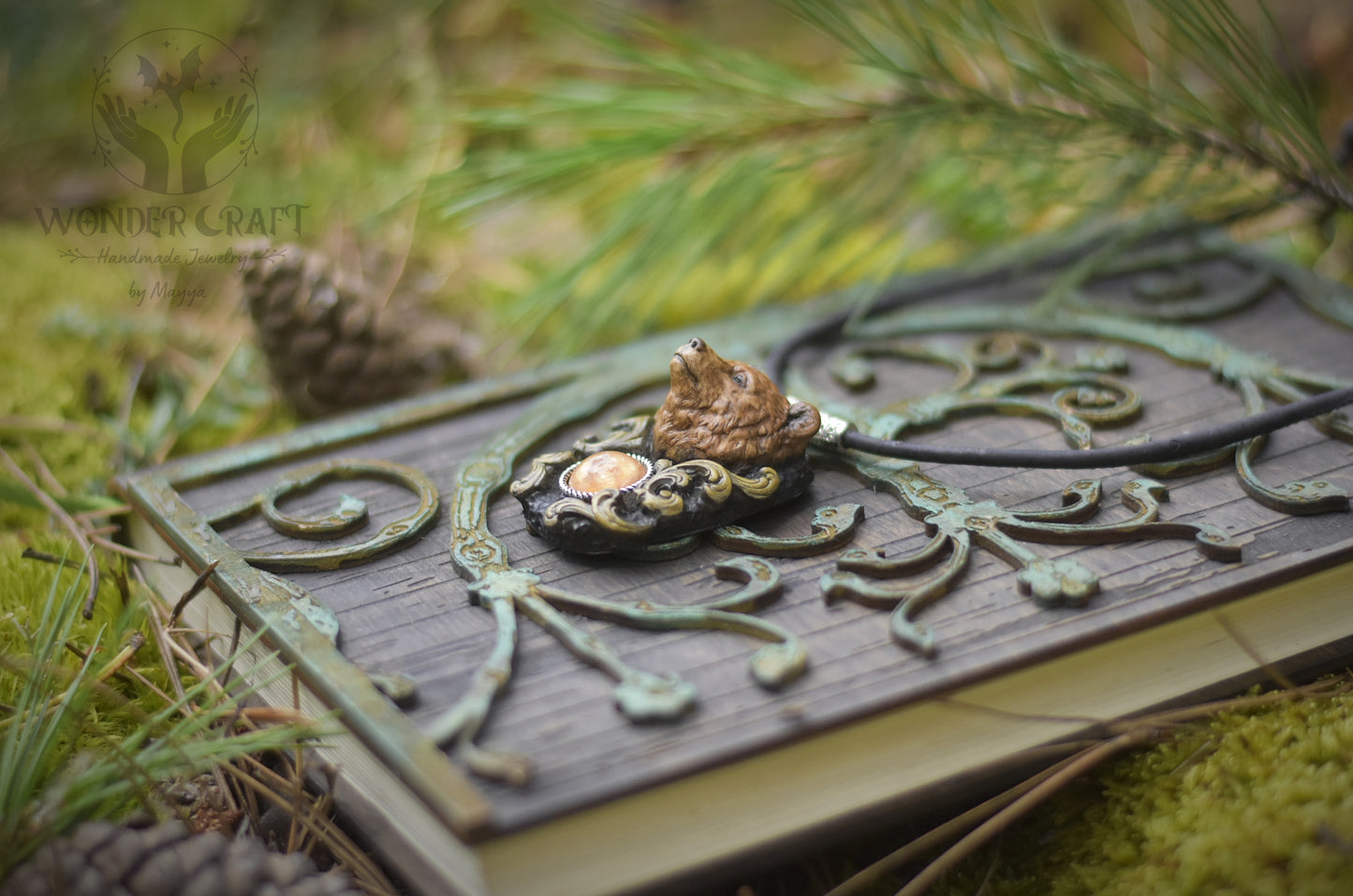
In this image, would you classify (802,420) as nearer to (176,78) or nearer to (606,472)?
(606,472)

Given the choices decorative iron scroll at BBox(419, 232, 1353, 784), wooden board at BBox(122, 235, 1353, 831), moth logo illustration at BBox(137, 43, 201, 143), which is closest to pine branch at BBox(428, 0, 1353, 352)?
decorative iron scroll at BBox(419, 232, 1353, 784)

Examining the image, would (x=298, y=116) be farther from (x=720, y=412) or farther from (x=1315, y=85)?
(x=1315, y=85)

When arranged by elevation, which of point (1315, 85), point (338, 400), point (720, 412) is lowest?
point (720, 412)

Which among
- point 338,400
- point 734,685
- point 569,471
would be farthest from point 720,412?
point 338,400

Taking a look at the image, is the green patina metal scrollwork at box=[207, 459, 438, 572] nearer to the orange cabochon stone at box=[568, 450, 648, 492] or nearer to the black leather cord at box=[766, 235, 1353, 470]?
the orange cabochon stone at box=[568, 450, 648, 492]

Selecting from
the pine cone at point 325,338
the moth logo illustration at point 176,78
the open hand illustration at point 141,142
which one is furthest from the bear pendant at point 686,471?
the open hand illustration at point 141,142

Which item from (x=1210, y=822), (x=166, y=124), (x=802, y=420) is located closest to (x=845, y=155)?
(x=802, y=420)

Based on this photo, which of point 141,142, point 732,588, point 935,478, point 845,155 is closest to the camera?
point 732,588
